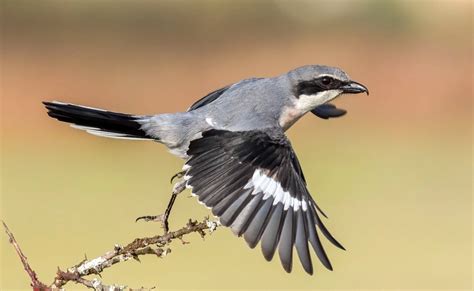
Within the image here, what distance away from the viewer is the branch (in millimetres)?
2469

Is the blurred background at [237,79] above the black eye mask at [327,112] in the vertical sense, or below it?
above

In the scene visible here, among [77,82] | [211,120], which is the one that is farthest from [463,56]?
[211,120]

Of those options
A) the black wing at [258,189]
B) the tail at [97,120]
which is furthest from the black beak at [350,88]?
the tail at [97,120]

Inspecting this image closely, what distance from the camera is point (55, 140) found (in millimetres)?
18281

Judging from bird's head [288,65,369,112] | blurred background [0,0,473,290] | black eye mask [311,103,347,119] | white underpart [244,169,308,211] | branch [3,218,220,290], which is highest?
blurred background [0,0,473,290]

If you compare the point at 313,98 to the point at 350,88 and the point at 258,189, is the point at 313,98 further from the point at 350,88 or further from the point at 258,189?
the point at 258,189

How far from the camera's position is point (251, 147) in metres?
4.20

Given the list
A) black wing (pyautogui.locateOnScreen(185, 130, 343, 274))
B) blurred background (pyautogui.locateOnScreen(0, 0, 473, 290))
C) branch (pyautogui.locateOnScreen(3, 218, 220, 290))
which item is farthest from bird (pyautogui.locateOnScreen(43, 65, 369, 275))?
blurred background (pyautogui.locateOnScreen(0, 0, 473, 290))

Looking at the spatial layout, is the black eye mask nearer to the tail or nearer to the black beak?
the black beak

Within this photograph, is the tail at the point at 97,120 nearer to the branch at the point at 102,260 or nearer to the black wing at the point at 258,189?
the black wing at the point at 258,189

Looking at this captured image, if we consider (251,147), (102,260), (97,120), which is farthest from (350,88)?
(102,260)

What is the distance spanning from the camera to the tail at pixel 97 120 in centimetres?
425

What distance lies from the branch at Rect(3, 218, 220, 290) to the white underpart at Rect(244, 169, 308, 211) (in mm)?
939

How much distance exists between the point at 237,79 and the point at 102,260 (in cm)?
1474
